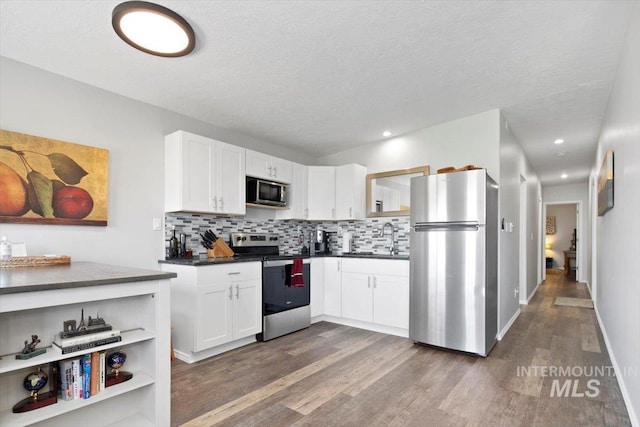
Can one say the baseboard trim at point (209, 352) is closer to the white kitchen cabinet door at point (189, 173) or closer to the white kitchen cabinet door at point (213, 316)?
the white kitchen cabinet door at point (213, 316)

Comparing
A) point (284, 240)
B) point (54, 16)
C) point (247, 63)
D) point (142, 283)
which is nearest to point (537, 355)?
point (284, 240)

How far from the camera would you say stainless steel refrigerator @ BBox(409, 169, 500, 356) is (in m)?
3.17

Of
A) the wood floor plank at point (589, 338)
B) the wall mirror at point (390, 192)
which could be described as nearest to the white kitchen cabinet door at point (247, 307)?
the wall mirror at point (390, 192)

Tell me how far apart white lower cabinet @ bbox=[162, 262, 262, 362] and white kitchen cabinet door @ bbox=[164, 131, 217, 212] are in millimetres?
→ 606

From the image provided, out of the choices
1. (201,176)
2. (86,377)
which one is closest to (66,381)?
(86,377)

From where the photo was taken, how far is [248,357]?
10.2ft

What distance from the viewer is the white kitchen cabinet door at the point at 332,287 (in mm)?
4238

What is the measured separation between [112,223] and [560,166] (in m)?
7.58

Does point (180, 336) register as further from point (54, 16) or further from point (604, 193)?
point (604, 193)

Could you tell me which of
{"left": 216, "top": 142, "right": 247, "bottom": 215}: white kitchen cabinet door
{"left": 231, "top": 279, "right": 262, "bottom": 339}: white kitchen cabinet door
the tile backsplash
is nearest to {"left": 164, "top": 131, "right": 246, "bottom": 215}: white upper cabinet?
{"left": 216, "top": 142, "right": 247, "bottom": 215}: white kitchen cabinet door

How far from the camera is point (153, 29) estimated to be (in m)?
2.04

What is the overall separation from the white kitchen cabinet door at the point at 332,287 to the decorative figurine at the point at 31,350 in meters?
3.05

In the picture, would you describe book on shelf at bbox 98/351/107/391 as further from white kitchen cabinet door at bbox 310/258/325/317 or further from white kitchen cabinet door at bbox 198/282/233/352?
white kitchen cabinet door at bbox 310/258/325/317

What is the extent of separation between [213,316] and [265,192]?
1551 mm
